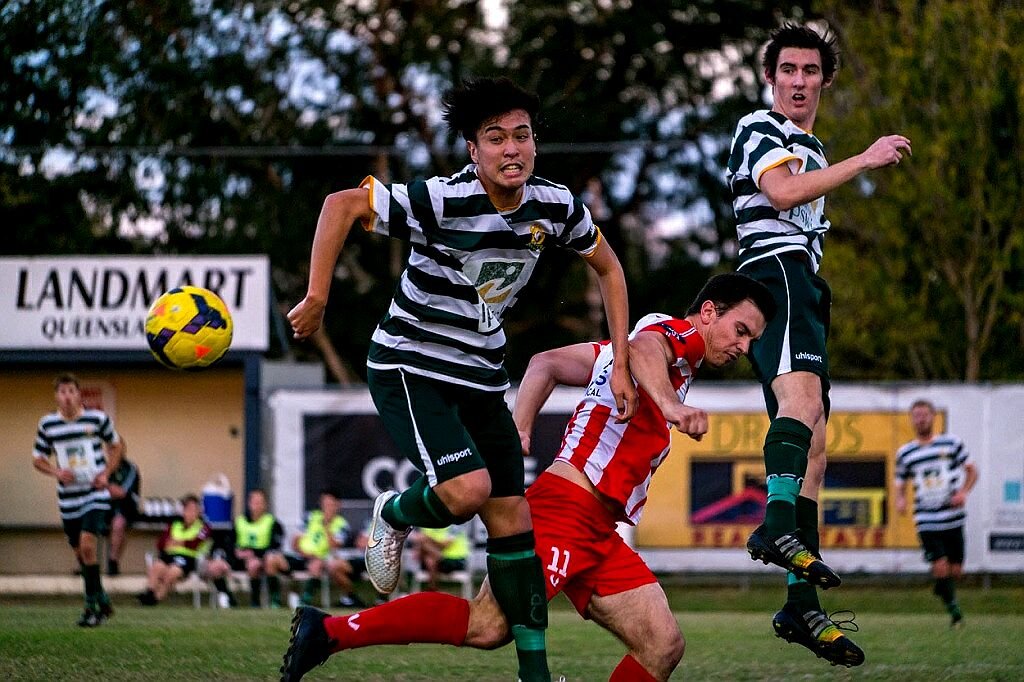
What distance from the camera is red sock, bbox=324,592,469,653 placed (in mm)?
6008

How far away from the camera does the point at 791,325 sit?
22.8 feet

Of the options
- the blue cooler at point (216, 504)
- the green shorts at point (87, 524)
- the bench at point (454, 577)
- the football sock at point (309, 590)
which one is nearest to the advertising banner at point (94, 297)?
the blue cooler at point (216, 504)

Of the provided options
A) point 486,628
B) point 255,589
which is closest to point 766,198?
point 486,628

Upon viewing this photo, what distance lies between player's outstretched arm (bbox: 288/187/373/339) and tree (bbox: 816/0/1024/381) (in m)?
16.7

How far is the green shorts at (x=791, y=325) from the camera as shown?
695 cm

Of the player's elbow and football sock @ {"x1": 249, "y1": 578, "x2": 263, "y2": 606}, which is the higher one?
the player's elbow

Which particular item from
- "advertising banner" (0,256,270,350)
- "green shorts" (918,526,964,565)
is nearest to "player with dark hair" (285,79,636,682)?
"green shorts" (918,526,964,565)

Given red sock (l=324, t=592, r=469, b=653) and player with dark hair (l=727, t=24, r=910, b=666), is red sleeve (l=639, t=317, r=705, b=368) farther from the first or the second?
red sock (l=324, t=592, r=469, b=653)

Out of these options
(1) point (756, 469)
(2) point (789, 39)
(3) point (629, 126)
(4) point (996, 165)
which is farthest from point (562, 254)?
(2) point (789, 39)

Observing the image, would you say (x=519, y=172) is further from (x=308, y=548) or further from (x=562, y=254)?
(x=562, y=254)

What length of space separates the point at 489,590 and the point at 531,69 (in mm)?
25744

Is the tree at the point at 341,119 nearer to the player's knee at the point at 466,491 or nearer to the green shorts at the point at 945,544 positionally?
the green shorts at the point at 945,544

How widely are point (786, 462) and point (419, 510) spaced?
1.72 metres

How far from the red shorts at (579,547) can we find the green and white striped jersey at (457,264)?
1.78 feet
